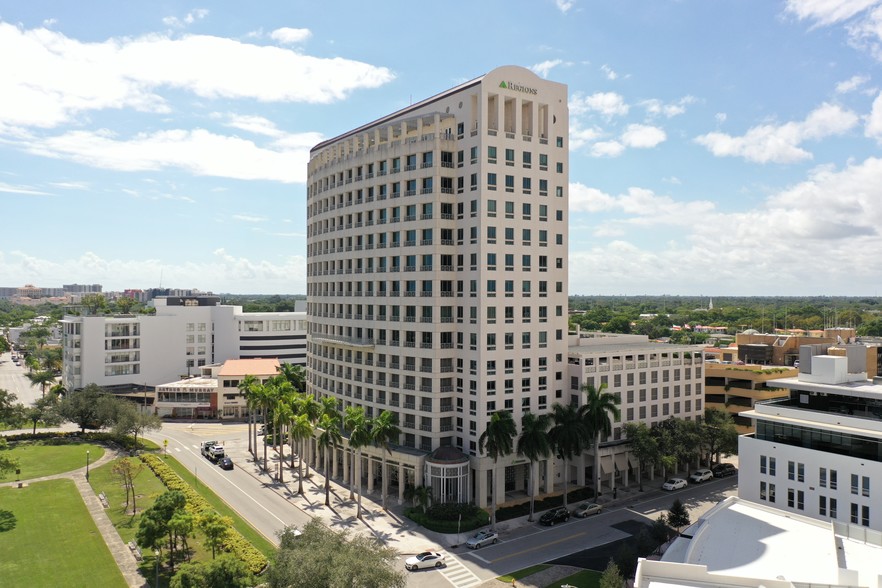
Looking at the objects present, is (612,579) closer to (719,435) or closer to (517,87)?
(719,435)

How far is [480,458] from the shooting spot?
245ft

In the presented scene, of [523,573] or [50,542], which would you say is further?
[50,542]

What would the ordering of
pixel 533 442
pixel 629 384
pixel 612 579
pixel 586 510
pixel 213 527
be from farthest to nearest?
pixel 629 384 < pixel 586 510 < pixel 533 442 < pixel 213 527 < pixel 612 579

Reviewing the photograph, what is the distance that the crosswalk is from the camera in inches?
2197

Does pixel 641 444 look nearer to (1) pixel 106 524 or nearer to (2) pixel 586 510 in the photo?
(2) pixel 586 510

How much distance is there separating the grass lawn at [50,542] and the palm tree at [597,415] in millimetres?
55197

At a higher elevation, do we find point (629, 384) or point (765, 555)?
point (629, 384)

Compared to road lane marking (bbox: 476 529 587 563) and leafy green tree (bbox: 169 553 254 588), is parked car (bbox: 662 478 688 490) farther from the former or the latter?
leafy green tree (bbox: 169 553 254 588)

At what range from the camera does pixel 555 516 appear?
2798 inches

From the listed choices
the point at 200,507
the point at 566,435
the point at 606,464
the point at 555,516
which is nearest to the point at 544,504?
the point at 555,516

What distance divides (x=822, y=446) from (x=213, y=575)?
194ft

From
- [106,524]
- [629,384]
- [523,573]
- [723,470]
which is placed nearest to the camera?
[523,573]

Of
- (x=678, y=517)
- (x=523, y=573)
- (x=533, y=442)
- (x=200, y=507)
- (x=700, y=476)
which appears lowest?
(x=523, y=573)

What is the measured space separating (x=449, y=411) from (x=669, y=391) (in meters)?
38.0
